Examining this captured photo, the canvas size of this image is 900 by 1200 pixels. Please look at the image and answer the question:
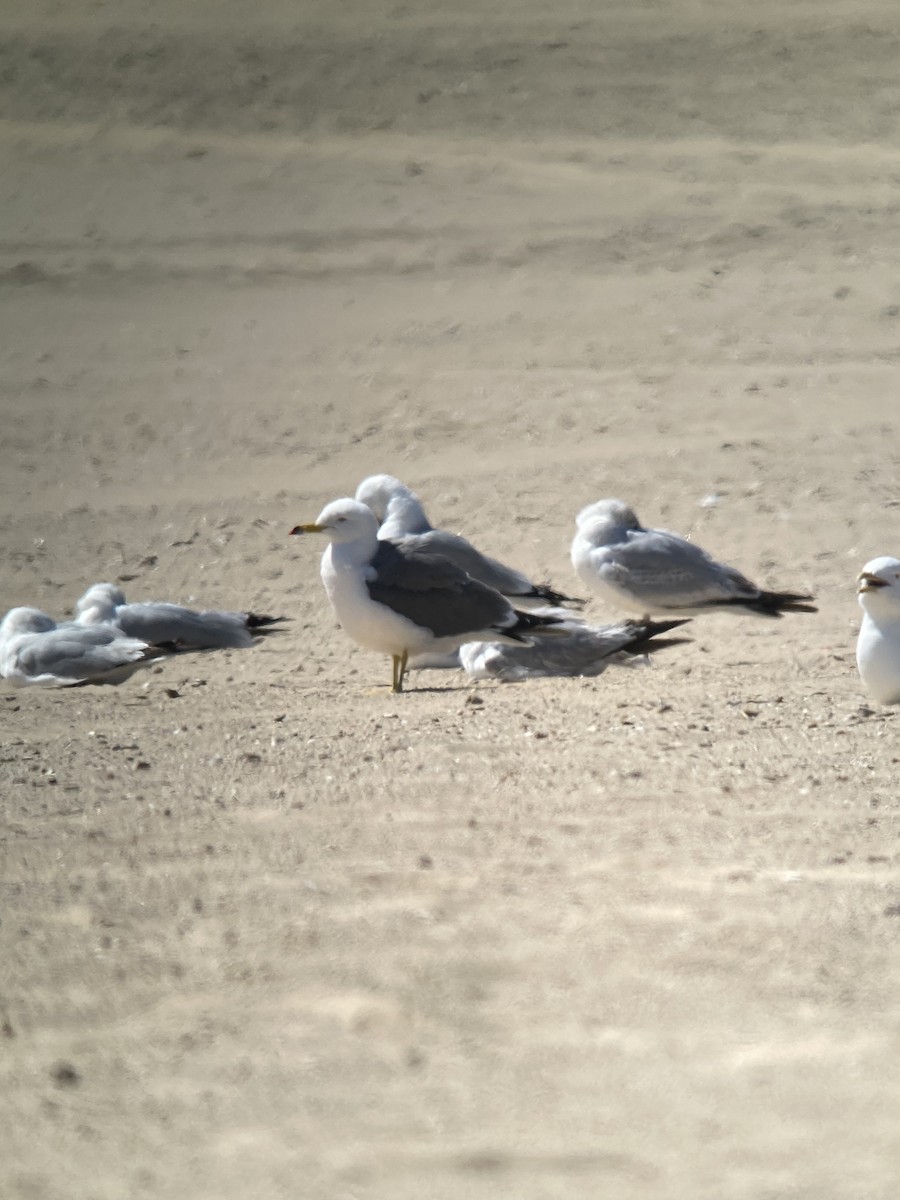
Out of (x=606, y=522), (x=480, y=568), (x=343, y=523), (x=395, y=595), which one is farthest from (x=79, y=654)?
(x=606, y=522)

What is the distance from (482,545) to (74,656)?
350cm

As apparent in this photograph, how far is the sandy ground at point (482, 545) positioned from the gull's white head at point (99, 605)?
1.63 feet

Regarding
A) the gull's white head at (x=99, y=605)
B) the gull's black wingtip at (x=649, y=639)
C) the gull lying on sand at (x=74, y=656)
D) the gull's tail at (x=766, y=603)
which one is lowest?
the gull lying on sand at (x=74, y=656)

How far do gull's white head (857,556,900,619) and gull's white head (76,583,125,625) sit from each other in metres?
4.24

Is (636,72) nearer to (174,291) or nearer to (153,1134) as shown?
(174,291)

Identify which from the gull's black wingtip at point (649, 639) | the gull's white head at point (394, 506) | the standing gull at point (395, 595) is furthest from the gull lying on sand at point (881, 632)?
the gull's white head at point (394, 506)

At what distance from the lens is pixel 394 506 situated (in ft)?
30.5

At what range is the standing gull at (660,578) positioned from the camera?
8.75 metres

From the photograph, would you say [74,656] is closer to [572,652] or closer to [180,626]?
[180,626]

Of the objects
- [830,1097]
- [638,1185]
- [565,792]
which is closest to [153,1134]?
[638,1185]

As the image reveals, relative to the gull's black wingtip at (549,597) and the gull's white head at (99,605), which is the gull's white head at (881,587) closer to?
the gull's black wingtip at (549,597)

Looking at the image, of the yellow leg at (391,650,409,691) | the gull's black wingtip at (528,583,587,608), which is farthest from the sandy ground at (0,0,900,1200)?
the gull's black wingtip at (528,583,587,608)

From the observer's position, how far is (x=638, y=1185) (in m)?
3.23

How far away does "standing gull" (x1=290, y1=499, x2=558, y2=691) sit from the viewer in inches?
301
